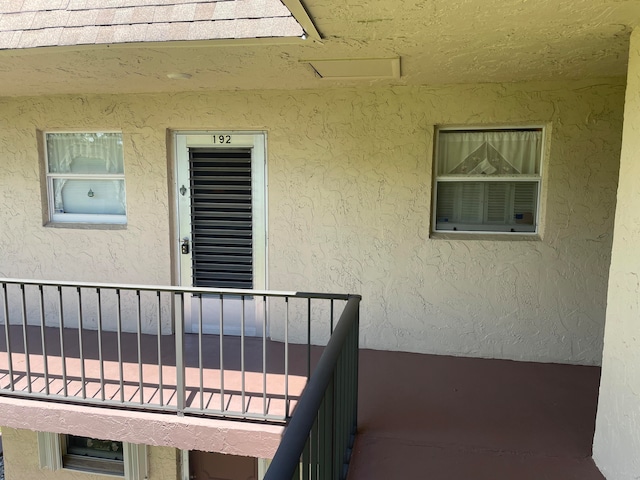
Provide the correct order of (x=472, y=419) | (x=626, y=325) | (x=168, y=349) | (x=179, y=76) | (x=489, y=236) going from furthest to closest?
(x=168, y=349) < (x=489, y=236) < (x=179, y=76) < (x=472, y=419) < (x=626, y=325)

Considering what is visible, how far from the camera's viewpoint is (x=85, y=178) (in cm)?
474

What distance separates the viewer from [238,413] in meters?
3.07

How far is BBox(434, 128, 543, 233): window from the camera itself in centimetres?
399

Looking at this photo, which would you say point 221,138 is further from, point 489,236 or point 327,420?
point 327,420

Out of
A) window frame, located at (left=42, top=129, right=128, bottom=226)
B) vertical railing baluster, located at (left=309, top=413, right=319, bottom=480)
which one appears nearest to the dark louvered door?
window frame, located at (left=42, top=129, right=128, bottom=226)

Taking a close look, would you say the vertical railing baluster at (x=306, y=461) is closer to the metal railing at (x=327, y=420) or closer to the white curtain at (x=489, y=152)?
the metal railing at (x=327, y=420)

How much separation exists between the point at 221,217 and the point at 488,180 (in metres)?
2.66

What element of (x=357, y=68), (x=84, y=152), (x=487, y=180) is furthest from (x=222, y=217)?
(x=487, y=180)

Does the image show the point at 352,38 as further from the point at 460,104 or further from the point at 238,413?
the point at 238,413

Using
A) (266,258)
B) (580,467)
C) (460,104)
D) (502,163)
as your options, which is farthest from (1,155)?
(580,467)

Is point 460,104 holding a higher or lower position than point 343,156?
higher

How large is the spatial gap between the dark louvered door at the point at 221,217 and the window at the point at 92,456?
1777 mm

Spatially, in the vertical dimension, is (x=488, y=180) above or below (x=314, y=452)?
above

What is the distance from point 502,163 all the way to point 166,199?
332cm
